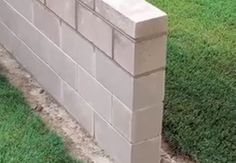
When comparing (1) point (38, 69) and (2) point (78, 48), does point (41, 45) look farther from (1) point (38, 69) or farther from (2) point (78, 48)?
(2) point (78, 48)

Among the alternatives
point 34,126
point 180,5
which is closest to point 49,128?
point 34,126

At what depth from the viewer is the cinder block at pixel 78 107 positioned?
359 centimetres

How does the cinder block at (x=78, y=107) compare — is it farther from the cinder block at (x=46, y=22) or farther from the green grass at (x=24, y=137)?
the cinder block at (x=46, y=22)

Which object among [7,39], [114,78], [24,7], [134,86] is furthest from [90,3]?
[7,39]

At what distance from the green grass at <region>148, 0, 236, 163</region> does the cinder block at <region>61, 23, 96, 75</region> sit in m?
0.67

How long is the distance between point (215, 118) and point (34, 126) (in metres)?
1.07

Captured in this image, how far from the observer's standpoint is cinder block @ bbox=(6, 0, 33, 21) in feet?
13.0

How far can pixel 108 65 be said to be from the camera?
3.25 m

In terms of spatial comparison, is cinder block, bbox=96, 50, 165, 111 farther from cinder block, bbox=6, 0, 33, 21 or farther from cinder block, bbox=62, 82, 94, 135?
cinder block, bbox=6, 0, 33, 21

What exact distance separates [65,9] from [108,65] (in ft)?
1.59

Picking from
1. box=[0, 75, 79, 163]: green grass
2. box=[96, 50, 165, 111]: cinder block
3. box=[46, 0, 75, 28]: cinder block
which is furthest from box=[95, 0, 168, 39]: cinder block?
box=[0, 75, 79, 163]: green grass

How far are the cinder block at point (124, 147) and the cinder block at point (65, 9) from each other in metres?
0.56

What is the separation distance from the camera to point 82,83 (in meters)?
3.57

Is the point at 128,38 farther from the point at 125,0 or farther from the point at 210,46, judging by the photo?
the point at 210,46
